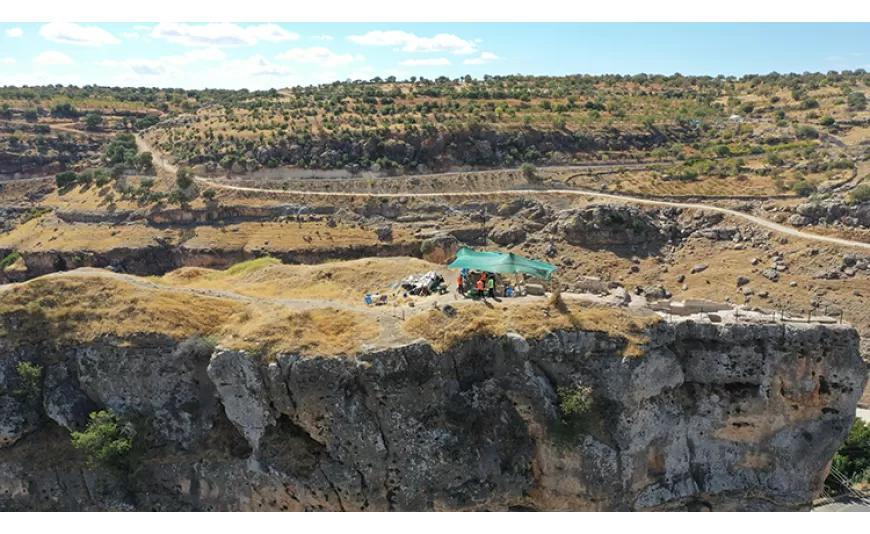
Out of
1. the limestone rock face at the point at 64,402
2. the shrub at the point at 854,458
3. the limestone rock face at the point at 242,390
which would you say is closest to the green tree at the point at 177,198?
the limestone rock face at the point at 64,402

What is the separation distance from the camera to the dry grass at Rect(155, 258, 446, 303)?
35844 millimetres

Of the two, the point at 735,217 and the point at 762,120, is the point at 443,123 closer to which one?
the point at 735,217

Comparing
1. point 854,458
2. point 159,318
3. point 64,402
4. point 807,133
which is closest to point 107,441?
point 64,402

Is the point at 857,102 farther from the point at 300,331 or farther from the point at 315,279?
the point at 300,331

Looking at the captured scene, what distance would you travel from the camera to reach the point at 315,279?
126ft

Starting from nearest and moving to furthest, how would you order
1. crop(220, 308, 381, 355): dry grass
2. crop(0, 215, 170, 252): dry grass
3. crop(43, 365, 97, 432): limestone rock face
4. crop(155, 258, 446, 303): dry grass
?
crop(220, 308, 381, 355): dry grass < crop(43, 365, 97, 432): limestone rock face < crop(155, 258, 446, 303): dry grass < crop(0, 215, 170, 252): dry grass

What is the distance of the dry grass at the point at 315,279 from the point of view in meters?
35.8

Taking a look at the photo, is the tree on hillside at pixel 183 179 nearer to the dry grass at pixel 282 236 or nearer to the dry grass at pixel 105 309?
the dry grass at pixel 282 236

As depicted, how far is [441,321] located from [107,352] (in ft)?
51.2

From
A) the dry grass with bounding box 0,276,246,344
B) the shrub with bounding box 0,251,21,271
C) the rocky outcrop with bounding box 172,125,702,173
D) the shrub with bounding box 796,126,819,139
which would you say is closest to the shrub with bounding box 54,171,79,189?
the rocky outcrop with bounding box 172,125,702,173

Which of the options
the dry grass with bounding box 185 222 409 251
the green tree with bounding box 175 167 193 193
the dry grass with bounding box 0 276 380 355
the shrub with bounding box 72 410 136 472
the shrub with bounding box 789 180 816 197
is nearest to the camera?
the shrub with bounding box 72 410 136 472

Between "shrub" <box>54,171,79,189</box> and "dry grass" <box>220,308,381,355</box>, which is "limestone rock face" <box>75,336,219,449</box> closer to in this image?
"dry grass" <box>220,308,381,355</box>

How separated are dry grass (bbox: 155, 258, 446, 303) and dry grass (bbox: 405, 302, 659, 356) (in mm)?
5764

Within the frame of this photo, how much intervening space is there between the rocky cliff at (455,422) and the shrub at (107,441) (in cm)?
61
